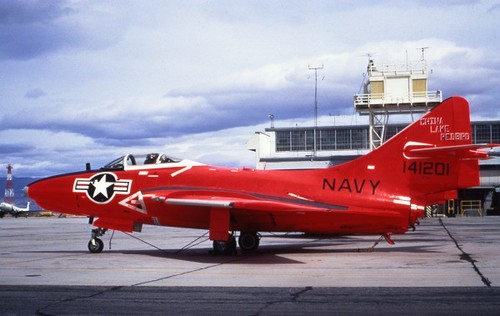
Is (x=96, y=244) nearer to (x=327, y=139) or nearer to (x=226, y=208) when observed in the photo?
(x=226, y=208)

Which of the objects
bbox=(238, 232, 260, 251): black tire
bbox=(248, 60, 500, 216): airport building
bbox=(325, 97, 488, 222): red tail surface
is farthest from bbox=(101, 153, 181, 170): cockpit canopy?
bbox=(248, 60, 500, 216): airport building

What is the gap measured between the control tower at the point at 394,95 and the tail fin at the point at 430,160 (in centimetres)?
3930

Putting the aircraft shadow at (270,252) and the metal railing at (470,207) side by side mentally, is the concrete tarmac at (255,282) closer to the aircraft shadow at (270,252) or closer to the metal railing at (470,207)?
the aircraft shadow at (270,252)

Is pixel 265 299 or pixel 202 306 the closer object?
pixel 202 306

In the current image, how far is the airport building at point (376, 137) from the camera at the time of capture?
2354 inches

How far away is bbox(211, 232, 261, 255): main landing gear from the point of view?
64.4 feet

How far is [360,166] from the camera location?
1983 cm

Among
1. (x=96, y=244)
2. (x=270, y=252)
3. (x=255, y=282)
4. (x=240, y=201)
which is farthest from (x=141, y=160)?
(x=255, y=282)

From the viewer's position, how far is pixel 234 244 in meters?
19.8

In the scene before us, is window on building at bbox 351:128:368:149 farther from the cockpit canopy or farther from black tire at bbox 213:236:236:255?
black tire at bbox 213:236:236:255

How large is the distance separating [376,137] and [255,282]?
63.1 metres

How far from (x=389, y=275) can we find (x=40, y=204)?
1242cm

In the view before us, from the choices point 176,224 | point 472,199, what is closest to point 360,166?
point 176,224

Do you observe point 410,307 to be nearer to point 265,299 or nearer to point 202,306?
point 265,299
